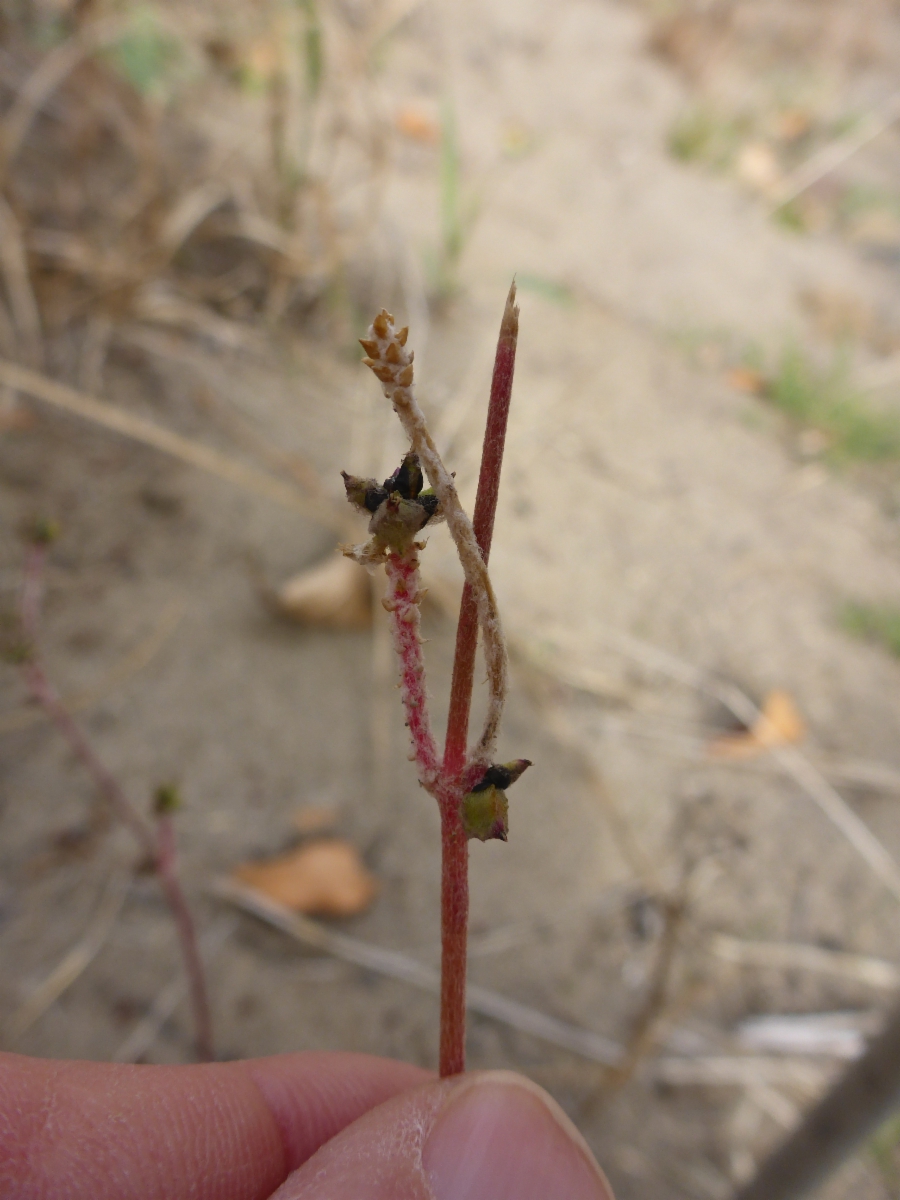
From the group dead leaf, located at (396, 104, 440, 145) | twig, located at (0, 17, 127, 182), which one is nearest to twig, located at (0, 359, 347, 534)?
twig, located at (0, 17, 127, 182)

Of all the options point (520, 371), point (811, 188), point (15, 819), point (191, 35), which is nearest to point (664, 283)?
point (520, 371)

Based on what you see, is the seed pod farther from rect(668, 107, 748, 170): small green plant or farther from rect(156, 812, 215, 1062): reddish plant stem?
rect(668, 107, 748, 170): small green plant

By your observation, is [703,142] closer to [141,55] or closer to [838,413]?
[838,413]

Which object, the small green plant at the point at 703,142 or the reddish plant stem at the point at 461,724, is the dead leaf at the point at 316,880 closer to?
the reddish plant stem at the point at 461,724

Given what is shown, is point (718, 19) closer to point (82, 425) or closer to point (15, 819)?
point (82, 425)

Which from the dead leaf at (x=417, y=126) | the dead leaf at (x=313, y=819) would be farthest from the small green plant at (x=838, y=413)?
the dead leaf at (x=313, y=819)

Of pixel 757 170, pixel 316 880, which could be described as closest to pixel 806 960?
pixel 316 880

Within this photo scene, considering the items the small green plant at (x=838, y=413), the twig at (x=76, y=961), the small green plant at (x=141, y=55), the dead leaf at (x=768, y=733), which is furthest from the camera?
the small green plant at (x=838, y=413)
